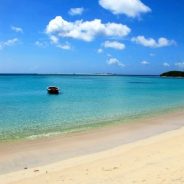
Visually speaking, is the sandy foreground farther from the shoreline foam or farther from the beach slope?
the shoreline foam

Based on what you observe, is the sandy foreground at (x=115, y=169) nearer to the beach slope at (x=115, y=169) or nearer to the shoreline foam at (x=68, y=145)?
the beach slope at (x=115, y=169)

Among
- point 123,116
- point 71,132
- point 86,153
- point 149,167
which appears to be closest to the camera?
point 149,167

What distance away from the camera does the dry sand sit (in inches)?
351

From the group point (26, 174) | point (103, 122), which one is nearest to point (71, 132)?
point (103, 122)

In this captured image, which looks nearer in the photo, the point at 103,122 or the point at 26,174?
the point at 26,174

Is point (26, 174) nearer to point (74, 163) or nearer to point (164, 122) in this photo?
point (74, 163)

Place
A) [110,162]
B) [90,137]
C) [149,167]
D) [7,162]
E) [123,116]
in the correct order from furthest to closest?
[123,116] → [90,137] → [7,162] → [110,162] → [149,167]

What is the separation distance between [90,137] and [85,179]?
799 cm

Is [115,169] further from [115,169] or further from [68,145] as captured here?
[68,145]

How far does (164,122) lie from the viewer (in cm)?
2292

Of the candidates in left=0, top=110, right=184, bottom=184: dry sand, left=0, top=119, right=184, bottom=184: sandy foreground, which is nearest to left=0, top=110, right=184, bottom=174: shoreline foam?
left=0, top=110, right=184, bottom=184: dry sand

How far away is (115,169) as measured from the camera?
33.0 ft

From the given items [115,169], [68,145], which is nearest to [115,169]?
[115,169]

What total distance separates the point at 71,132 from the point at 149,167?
901cm
